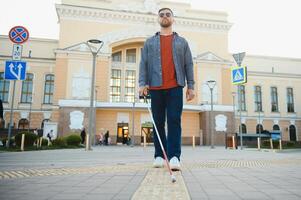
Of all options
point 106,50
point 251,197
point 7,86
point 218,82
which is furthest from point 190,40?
point 251,197

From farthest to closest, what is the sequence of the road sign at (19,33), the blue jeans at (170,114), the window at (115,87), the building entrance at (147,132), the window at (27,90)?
the window at (27,90), the window at (115,87), the building entrance at (147,132), the road sign at (19,33), the blue jeans at (170,114)

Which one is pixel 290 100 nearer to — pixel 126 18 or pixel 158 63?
pixel 126 18

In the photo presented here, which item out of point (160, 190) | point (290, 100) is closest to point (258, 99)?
point (290, 100)

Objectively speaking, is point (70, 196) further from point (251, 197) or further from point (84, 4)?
point (84, 4)

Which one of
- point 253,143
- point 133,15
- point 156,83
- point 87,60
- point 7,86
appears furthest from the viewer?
point 7,86

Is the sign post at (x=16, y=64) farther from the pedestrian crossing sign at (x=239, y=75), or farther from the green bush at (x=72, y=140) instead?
the pedestrian crossing sign at (x=239, y=75)

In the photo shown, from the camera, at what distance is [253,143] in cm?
2686

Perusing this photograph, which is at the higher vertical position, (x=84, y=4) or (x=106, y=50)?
(x=84, y=4)

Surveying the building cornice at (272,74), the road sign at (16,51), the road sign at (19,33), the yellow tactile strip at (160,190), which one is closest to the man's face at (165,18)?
the yellow tactile strip at (160,190)

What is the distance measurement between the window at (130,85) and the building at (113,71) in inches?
5.1

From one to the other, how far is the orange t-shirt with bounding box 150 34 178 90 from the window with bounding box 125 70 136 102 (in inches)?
1192

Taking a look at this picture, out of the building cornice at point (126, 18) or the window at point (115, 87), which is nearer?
the building cornice at point (126, 18)

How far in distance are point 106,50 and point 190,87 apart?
2933 cm

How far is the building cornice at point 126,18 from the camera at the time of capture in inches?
1259
